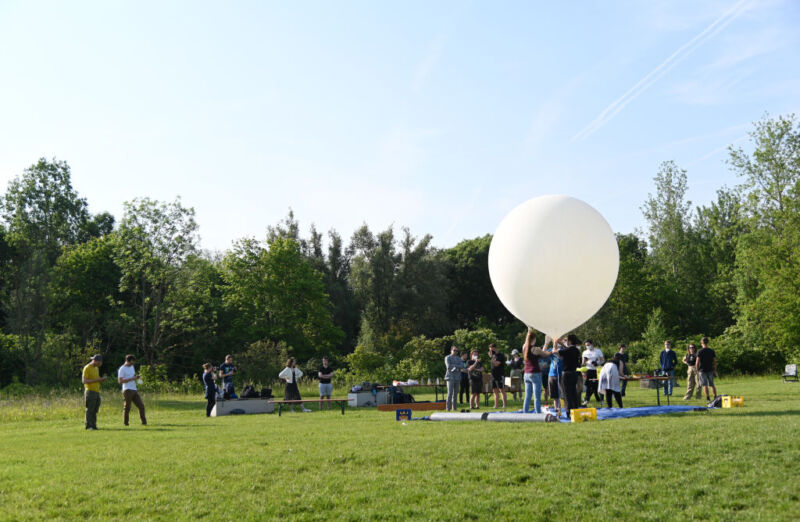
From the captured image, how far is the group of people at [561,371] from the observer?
13.7 meters

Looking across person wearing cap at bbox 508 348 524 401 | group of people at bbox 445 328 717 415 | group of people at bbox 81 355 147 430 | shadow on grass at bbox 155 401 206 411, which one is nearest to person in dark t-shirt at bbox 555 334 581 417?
group of people at bbox 445 328 717 415

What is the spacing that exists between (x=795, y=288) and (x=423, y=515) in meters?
36.1

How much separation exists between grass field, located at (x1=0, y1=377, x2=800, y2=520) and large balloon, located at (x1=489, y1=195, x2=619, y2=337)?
2.25m

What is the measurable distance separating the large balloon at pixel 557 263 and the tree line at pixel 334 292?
23.8 meters

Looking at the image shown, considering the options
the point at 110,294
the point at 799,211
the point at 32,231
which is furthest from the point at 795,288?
the point at 32,231

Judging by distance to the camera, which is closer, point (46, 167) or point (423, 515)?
point (423, 515)

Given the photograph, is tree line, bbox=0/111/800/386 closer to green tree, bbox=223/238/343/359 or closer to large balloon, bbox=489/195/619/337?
green tree, bbox=223/238/343/359

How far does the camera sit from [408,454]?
31.2 ft

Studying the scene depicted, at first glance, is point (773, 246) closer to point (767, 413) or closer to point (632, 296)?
point (632, 296)

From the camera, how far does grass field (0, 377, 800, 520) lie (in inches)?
278

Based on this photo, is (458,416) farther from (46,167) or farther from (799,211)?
(46,167)

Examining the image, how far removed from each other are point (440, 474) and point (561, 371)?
6.27 m

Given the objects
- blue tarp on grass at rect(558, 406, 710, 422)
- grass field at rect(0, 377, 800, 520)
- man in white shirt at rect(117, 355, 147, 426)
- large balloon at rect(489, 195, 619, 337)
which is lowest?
grass field at rect(0, 377, 800, 520)

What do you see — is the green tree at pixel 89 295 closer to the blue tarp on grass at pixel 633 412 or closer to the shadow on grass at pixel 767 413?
the blue tarp on grass at pixel 633 412
